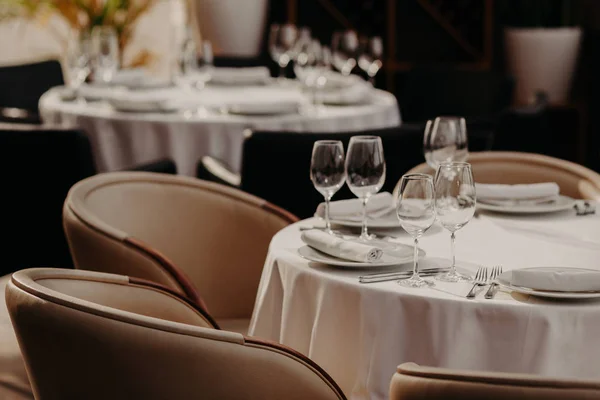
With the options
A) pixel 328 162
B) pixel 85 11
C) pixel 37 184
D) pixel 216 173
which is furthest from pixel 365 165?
pixel 85 11

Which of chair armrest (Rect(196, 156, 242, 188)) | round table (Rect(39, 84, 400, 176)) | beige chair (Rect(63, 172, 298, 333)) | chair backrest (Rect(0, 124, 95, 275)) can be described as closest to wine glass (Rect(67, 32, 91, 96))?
round table (Rect(39, 84, 400, 176))

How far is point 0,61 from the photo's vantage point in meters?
7.38

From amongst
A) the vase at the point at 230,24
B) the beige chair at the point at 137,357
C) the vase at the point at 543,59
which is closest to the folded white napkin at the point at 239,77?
the vase at the point at 230,24

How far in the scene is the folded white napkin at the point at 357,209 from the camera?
2162 mm

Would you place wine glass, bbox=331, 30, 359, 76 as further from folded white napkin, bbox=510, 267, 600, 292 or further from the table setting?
folded white napkin, bbox=510, 267, 600, 292

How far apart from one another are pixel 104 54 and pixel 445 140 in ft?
8.31

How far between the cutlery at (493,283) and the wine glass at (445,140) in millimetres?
646

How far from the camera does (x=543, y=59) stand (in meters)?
5.96

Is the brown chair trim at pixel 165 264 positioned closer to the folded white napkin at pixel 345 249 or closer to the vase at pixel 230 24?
the folded white napkin at pixel 345 249

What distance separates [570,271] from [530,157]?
1.25m

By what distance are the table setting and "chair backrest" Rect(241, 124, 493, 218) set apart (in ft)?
2.50

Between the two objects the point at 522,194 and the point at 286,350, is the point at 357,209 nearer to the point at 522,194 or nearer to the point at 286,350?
the point at 522,194

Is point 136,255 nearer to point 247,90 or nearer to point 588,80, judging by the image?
point 247,90

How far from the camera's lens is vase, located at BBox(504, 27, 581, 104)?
591cm
